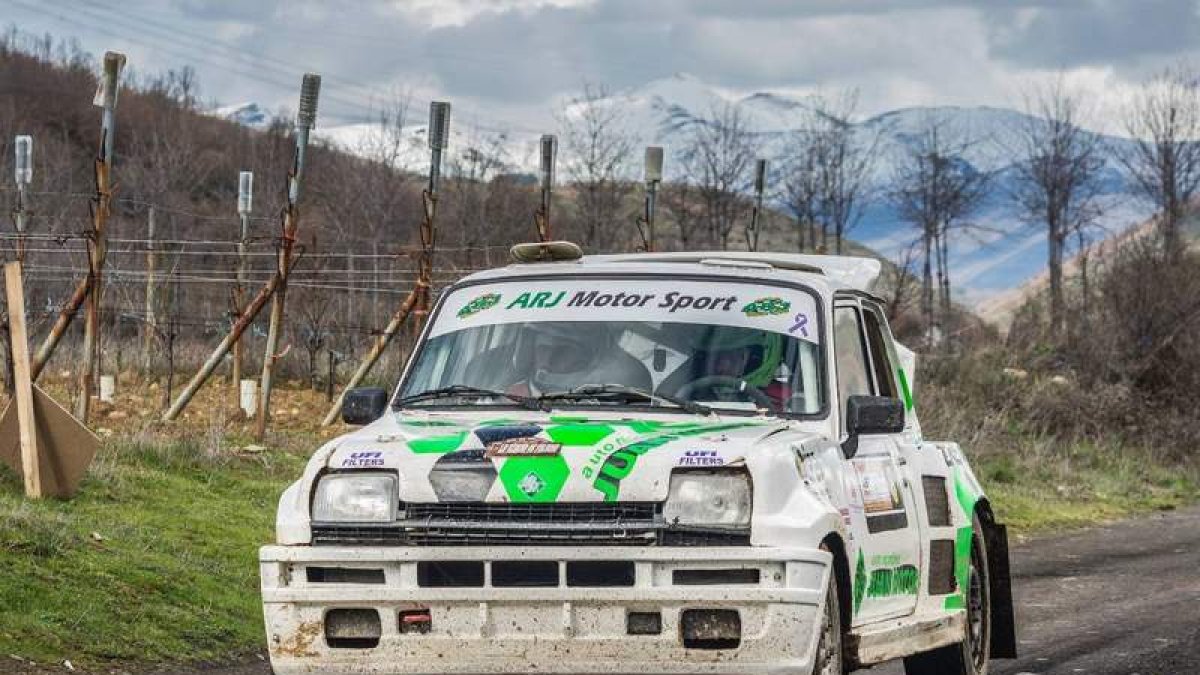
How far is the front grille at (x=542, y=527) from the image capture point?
7.78 metres

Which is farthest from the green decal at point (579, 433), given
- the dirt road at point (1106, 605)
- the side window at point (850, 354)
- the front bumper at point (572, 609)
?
the dirt road at point (1106, 605)

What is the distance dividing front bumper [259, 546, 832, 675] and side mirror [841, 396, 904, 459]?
4.10 ft

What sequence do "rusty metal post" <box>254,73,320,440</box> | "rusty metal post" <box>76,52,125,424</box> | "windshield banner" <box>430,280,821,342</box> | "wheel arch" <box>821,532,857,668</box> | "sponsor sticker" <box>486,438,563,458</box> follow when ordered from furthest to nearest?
"rusty metal post" <box>254,73,320,440</box>
"rusty metal post" <box>76,52,125,424</box>
"windshield banner" <box>430,280,821,342</box>
"wheel arch" <box>821,532,857,668</box>
"sponsor sticker" <box>486,438,563,458</box>

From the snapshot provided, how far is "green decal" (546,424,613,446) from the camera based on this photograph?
7992 millimetres

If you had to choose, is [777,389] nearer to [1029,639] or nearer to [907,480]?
[907,480]

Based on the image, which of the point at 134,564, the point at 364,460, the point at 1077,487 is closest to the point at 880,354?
the point at 364,460

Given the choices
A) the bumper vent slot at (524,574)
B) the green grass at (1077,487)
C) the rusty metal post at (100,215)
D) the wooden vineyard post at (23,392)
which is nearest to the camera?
the bumper vent slot at (524,574)

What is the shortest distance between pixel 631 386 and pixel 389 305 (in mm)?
35905

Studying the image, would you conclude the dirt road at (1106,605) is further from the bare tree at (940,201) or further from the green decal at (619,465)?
the bare tree at (940,201)

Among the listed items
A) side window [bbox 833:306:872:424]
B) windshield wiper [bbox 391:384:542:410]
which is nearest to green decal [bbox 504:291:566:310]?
windshield wiper [bbox 391:384:542:410]

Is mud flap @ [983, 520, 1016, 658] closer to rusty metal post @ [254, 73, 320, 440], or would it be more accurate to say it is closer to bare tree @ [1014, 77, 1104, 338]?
rusty metal post @ [254, 73, 320, 440]

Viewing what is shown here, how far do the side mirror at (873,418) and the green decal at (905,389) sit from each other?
1.88m

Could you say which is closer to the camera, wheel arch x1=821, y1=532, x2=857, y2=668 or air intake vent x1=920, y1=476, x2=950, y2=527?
wheel arch x1=821, y1=532, x2=857, y2=668

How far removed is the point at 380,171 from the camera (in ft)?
261
